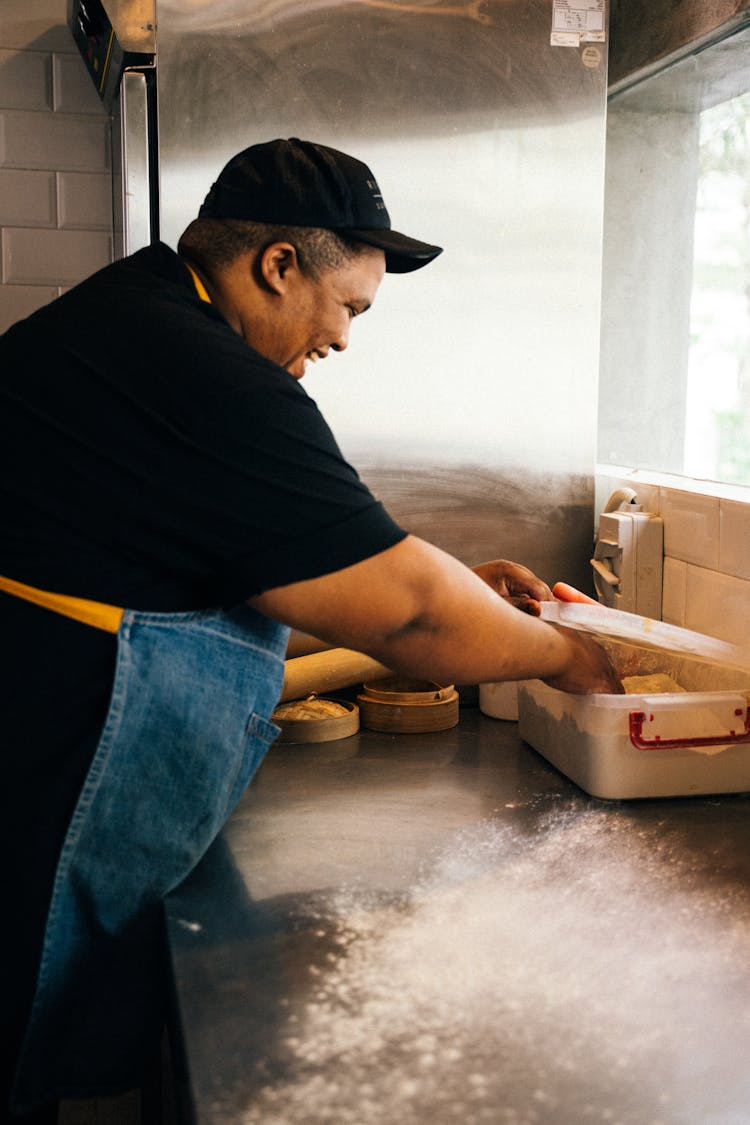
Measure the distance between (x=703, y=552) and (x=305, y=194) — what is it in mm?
793

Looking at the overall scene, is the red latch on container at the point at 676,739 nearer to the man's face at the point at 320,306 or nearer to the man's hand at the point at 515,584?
the man's hand at the point at 515,584

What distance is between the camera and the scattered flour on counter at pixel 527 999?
2.41 feet

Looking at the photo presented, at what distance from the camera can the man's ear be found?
1.17m

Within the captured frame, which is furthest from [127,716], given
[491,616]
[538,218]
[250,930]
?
[538,218]

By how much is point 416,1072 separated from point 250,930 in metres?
0.28

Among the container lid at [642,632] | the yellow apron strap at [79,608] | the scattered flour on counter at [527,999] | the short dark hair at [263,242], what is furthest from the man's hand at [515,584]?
the yellow apron strap at [79,608]

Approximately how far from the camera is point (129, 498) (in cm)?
98

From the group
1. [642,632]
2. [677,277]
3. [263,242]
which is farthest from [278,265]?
[677,277]

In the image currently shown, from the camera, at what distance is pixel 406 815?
1.30 meters

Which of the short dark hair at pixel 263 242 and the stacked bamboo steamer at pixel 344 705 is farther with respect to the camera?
the stacked bamboo steamer at pixel 344 705

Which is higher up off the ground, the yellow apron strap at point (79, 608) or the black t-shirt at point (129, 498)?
the black t-shirt at point (129, 498)

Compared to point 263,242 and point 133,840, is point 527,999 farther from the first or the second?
point 263,242

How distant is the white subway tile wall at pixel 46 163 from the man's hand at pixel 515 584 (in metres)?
1.31

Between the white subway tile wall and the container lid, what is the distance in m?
1.47
